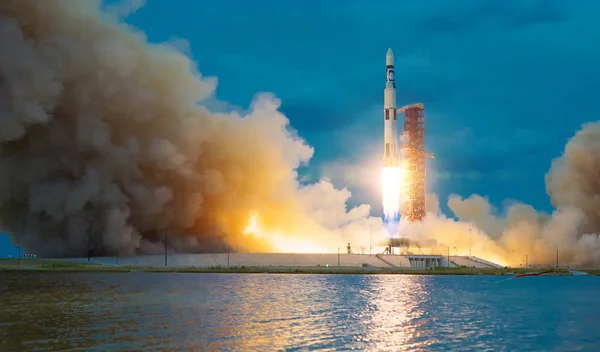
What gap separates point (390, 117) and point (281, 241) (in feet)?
113

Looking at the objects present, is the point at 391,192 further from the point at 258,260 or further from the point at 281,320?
the point at 281,320

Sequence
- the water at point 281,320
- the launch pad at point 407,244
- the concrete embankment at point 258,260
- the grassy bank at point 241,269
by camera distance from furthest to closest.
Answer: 1. the launch pad at point 407,244
2. the concrete embankment at point 258,260
3. the grassy bank at point 241,269
4. the water at point 281,320

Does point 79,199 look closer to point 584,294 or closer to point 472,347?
point 584,294

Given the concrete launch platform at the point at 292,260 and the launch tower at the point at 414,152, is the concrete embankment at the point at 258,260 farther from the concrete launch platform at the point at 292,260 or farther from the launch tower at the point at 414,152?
the launch tower at the point at 414,152

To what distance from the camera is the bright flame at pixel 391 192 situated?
14338cm

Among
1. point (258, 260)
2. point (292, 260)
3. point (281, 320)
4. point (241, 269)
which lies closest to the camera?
point (281, 320)

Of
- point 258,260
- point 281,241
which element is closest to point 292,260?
point 281,241

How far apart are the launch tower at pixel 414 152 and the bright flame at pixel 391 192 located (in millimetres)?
3106

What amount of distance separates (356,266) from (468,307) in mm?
79257

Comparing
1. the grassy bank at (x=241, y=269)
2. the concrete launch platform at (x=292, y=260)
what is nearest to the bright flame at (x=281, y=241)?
the concrete launch platform at (x=292, y=260)

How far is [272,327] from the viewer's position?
49281mm

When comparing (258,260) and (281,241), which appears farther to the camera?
(281,241)

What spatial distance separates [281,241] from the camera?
148m

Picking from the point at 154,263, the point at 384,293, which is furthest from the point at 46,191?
the point at 384,293
